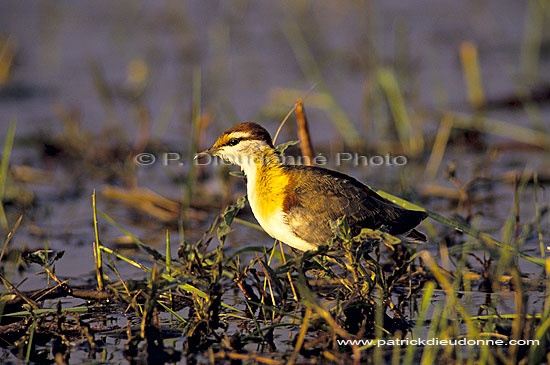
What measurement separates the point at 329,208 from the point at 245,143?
79cm

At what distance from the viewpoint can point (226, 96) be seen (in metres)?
11.1

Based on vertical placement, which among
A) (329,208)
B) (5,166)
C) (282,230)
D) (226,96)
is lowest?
(282,230)

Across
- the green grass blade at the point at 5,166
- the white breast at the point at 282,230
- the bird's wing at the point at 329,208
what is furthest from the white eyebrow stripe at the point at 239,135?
the green grass blade at the point at 5,166

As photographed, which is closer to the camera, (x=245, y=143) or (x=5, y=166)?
(x=245, y=143)

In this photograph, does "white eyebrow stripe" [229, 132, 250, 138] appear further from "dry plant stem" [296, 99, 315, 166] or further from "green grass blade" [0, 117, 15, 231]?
"green grass blade" [0, 117, 15, 231]

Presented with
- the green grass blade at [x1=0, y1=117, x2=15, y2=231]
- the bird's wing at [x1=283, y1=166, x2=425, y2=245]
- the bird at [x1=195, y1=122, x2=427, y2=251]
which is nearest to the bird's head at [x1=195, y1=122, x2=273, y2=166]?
the bird at [x1=195, y1=122, x2=427, y2=251]

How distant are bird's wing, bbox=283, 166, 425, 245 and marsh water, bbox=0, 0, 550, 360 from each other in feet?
1.08

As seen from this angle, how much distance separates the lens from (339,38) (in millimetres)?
13953

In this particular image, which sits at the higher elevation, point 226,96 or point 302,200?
point 226,96

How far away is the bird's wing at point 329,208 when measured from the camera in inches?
205

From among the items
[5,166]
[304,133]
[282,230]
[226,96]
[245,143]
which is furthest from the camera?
[226,96]

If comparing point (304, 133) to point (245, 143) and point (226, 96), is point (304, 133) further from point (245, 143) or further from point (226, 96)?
point (226, 96)

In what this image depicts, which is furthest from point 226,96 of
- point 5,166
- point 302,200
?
point 302,200

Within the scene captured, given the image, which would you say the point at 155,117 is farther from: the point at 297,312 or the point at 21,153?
the point at 297,312
